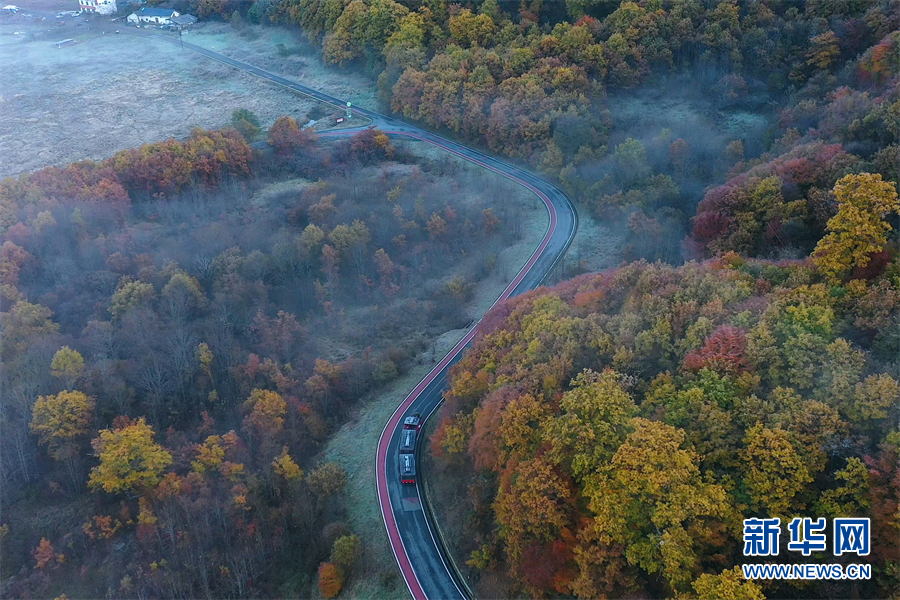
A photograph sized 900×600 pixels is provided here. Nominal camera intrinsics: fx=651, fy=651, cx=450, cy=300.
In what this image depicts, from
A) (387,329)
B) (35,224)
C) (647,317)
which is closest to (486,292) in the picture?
(387,329)

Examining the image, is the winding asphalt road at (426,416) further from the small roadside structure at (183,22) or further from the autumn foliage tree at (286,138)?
the small roadside structure at (183,22)

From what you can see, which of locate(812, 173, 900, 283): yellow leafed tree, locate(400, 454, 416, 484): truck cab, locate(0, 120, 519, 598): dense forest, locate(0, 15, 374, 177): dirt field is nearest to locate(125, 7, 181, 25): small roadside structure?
locate(0, 15, 374, 177): dirt field

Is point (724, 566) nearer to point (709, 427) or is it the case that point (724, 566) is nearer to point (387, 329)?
point (709, 427)

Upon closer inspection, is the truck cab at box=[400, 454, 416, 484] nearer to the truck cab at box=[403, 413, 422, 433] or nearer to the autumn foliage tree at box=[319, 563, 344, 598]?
the truck cab at box=[403, 413, 422, 433]

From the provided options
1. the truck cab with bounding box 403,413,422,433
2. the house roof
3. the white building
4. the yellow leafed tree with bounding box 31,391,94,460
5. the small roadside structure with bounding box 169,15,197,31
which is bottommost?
the truck cab with bounding box 403,413,422,433

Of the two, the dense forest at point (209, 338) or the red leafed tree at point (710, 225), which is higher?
the red leafed tree at point (710, 225)

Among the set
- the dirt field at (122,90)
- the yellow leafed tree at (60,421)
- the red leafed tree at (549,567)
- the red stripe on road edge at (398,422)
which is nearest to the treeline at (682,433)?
the red leafed tree at (549,567)

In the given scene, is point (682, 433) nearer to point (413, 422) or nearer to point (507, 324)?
point (507, 324)

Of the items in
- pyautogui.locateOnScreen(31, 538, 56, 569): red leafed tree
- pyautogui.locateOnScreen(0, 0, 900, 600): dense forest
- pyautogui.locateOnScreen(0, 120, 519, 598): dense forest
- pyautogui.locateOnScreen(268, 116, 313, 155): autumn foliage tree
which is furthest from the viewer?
pyautogui.locateOnScreen(268, 116, 313, 155): autumn foliage tree
